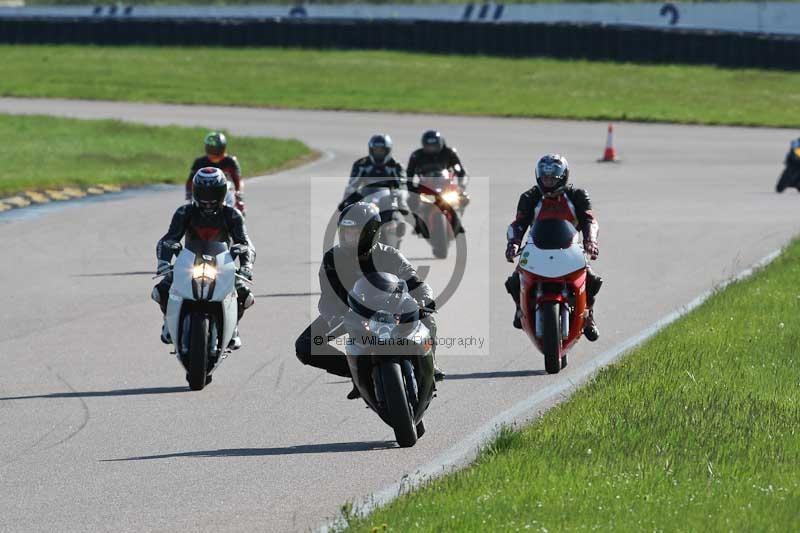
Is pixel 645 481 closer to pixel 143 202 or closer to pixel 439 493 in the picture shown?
pixel 439 493

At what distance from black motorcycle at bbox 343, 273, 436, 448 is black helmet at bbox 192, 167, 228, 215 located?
2.91m

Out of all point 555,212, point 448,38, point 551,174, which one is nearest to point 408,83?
point 448,38

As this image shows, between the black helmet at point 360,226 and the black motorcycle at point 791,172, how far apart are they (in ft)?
64.2

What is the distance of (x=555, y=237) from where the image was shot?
11320mm

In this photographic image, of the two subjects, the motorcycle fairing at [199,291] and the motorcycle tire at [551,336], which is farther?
the motorcycle tire at [551,336]

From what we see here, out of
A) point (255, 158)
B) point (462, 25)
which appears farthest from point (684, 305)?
point (462, 25)

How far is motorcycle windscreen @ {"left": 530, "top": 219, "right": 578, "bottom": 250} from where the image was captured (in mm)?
11312

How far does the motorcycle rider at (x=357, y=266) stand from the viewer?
8.51 metres

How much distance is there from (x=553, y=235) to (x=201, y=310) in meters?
2.65

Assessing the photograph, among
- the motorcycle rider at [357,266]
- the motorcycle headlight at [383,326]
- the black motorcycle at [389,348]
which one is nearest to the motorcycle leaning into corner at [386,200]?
the motorcycle rider at [357,266]

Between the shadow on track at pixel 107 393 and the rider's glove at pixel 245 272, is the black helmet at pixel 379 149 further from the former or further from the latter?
the shadow on track at pixel 107 393

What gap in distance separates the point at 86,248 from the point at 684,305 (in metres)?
7.77

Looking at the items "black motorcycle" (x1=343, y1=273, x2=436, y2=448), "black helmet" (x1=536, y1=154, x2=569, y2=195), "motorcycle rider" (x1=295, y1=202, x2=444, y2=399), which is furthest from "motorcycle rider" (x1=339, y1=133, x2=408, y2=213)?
"black motorcycle" (x1=343, y1=273, x2=436, y2=448)

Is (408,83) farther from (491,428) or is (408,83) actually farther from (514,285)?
(491,428)
